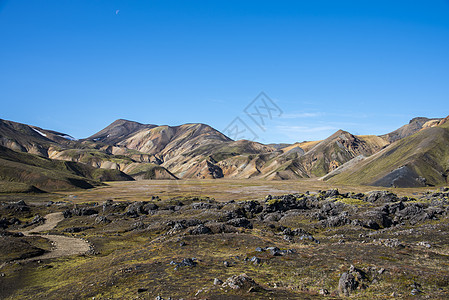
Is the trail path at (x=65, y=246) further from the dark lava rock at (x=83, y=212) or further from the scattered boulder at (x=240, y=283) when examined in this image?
the scattered boulder at (x=240, y=283)

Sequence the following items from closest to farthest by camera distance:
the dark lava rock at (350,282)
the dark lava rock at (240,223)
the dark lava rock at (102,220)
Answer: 1. the dark lava rock at (350,282)
2. the dark lava rock at (240,223)
3. the dark lava rock at (102,220)

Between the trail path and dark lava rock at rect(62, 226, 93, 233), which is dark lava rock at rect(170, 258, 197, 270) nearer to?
the trail path

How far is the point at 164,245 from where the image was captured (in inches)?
1911

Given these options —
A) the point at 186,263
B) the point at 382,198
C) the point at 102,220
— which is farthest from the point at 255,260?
the point at 382,198

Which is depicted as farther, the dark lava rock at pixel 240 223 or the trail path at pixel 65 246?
the dark lava rock at pixel 240 223

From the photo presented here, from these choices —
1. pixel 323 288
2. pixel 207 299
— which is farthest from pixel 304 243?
pixel 207 299

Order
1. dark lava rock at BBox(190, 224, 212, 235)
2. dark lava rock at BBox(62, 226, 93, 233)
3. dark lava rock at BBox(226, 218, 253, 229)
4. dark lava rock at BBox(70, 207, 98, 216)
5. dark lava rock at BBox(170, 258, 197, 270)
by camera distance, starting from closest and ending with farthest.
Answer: dark lava rock at BBox(170, 258, 197, 270) < dark lava rock at BBox(190, 224, 212, 235) < dark lava rock at BBox(226, 218, 253, 229) < dark lava rock at BBox(62, 226, 93, 233) < dark lava rock at BBox(70, 207, 98, 216)

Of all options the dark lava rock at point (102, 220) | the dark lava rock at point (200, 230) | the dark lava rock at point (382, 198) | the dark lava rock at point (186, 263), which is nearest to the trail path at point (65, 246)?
the dark lava rock at point (102, 220)

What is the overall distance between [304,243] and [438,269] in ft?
74.9

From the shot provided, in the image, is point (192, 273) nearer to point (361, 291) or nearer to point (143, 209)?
point (361, 291)

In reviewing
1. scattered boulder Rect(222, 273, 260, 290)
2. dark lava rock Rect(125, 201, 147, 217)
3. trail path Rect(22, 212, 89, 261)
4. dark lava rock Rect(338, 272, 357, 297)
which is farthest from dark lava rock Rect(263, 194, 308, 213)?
scattered boulder Rect(222, 273, 260, 290)

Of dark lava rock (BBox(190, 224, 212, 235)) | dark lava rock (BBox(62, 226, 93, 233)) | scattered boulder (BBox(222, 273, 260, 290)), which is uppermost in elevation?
scattered boulder (BBox(222, 273, 260, 290))

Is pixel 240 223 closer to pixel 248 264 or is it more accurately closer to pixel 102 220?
pixel 248 264

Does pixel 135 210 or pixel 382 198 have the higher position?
pixel 382 198
